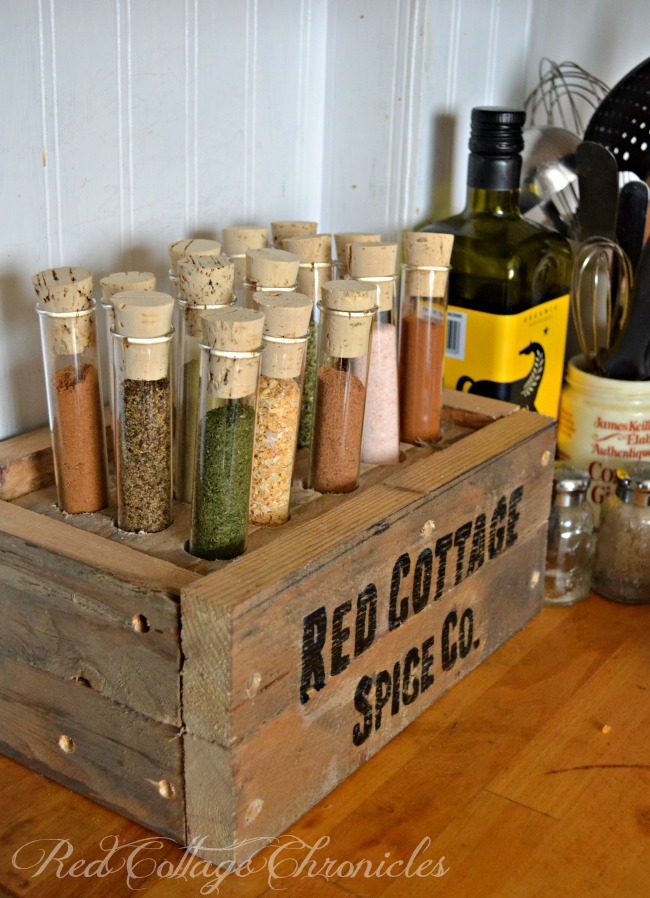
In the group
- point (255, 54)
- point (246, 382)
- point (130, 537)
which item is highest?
point (255, 54)

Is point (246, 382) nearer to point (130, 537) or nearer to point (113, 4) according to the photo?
point (130, 537)

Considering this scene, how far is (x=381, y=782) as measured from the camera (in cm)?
70

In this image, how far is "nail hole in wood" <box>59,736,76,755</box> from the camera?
0.67 metres

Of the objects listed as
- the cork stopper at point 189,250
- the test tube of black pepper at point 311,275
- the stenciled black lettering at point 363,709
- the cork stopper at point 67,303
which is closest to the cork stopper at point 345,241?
the test tube of black pepper at point 311,275

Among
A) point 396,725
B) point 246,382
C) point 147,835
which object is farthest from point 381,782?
point 246,382

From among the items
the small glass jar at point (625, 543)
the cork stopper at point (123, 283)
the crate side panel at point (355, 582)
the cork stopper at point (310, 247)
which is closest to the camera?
the crate side panel at point (355, 582)

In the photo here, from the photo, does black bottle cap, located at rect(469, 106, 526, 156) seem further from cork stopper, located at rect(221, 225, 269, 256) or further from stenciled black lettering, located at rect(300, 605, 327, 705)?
stenciled black lettering, located at rect(300, 605, 327, 705)

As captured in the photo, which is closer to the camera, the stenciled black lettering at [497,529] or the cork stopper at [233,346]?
the cork stopper at [233,346]

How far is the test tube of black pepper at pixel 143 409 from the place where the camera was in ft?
2.10

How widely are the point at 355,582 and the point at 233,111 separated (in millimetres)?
476

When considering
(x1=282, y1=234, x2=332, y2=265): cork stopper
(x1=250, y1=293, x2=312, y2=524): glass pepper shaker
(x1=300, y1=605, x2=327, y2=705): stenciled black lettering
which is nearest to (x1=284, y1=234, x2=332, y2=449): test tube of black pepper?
(x1=282, y1=234, x2=332, y2=265): cork stopper

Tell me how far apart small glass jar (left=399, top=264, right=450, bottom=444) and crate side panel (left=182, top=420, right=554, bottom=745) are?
0.08 m

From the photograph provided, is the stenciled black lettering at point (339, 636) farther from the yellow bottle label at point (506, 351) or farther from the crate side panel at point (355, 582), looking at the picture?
the yellow bottle label at point (506, 351)

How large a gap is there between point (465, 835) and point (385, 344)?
356 millimetres
